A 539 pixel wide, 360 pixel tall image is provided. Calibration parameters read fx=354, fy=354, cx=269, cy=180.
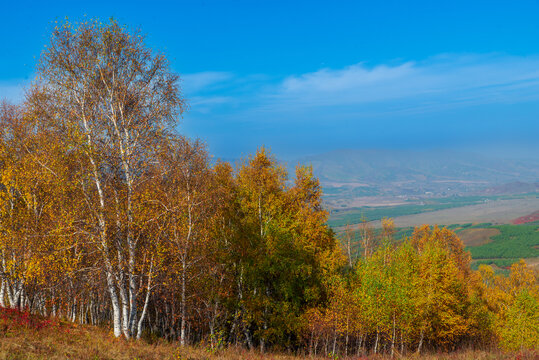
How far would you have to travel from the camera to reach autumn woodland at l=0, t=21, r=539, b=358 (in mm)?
20625

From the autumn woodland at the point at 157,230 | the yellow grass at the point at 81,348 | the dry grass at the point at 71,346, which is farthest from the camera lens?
the autumn woodland at the point at 157,230

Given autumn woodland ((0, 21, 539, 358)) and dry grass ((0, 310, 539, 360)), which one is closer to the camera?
dry grass ((0, 310, 539, 360))

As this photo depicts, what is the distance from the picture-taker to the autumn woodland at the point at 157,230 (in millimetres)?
20625

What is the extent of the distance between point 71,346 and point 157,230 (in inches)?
305

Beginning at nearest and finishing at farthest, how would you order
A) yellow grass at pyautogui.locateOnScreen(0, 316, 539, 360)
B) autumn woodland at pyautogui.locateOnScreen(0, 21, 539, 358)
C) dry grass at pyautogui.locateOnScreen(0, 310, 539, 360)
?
yellow grass at pyautogui.locateOnScreen(0, 316, 539, 360) → dry grass at pyautogui.locateOnScreen(0, 310, 539, 360) → autumn woodland at pyautogui.locateOnScreen(0, 21, 539, 358)

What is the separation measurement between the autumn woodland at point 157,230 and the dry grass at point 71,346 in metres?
1.44

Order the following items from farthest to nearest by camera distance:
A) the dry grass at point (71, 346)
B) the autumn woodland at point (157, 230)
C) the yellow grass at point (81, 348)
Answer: the autumn woodland at point (157, 230) < the dry grass at point (71, 346) < the yellow grass at point (81, 348)

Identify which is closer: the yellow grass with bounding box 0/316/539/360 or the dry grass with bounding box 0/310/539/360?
the yellow grass with bounding box 0/316/539/360

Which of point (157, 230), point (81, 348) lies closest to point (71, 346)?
point (81, 348)

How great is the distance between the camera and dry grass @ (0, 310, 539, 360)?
15844mm

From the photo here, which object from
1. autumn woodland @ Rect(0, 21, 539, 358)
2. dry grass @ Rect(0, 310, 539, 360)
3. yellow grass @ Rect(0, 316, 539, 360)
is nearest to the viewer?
yellow grass @ Rect(0, 316, 539, 360)

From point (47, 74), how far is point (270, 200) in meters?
21.5

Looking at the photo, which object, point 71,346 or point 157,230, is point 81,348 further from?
point 157,230

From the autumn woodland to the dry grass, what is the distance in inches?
56.7
